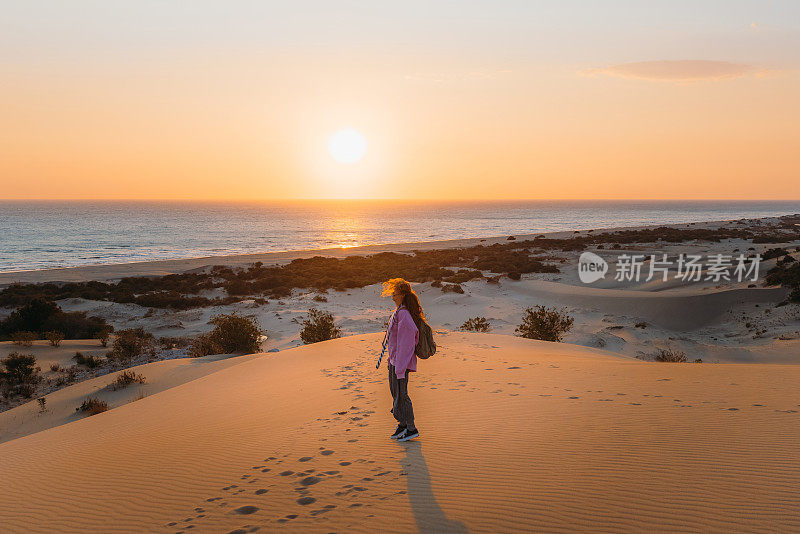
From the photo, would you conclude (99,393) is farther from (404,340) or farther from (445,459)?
(445,459)

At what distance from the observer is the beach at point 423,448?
421cm

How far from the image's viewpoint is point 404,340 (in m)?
5.79

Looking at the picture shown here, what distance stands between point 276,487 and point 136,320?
20.2 meters

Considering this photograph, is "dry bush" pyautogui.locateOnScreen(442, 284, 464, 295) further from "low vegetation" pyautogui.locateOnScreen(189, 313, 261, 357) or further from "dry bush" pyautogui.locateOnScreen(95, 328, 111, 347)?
"dry bush" pyautogui.locateOnScreen(95, 328, 111, 347)

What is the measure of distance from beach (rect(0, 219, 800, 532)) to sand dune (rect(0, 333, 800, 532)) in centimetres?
2

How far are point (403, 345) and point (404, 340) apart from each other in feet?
0.20

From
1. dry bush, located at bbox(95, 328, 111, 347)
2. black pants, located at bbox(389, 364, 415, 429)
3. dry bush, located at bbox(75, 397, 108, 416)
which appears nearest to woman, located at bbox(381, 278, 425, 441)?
black pants, located at bbox(389, 364, 415, 429)

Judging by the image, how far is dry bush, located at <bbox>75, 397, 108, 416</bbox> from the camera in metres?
10.4

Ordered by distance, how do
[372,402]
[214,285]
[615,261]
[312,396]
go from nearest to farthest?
[372,402] → [312,396] → [214,285] → [615,261]

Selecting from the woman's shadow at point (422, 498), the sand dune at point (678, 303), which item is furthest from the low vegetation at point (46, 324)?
the sand dune at point (678, 303)

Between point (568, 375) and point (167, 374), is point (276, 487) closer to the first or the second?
point (568, 375)

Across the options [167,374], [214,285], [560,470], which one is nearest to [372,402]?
[560,470]

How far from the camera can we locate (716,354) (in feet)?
51.9

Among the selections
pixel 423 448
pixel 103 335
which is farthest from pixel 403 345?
pixel 103 335
